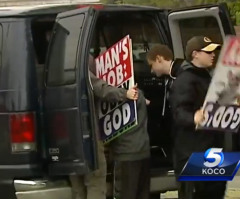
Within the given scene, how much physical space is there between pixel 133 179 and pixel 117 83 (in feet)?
2.75

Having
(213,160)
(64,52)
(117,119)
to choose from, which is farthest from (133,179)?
(64,52)

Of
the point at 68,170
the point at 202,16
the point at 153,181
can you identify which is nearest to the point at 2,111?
the point at 68,170

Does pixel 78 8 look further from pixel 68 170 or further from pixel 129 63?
pixel 68 170

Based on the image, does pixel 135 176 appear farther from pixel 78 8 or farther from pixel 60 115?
pixel 78 8

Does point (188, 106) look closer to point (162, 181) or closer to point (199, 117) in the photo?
point (199, 117)

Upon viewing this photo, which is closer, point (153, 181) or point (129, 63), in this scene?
point (129, 63)

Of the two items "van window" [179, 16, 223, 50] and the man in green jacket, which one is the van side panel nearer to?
the man in green jacket

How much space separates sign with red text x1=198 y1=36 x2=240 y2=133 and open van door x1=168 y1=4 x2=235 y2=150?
0.37 m

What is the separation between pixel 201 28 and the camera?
21.3 ft

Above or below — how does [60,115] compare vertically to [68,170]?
above

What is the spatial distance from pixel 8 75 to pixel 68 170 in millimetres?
949

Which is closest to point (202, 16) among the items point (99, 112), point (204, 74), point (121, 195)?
point (204, 74)

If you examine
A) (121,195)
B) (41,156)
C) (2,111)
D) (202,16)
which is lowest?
(121,195)

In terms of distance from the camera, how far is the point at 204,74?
18.6 feet
